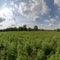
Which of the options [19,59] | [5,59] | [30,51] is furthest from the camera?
[30,51]

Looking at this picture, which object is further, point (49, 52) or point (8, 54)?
point (49, 52)

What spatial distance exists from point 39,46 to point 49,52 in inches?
55.5

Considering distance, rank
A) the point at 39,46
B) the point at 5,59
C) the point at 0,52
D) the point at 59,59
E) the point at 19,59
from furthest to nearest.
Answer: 1. the point at 39,46
2. the point at 0,52
3. the point at 5,59
4. the point at 19,59
5. the point at 59,59

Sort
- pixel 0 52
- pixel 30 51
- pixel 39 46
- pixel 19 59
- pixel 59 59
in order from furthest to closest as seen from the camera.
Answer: pixel 39 46
pixel 30 51
pixel 0 52
pixel 19 59
pixel 59 59

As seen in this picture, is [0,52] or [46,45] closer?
[0,52]

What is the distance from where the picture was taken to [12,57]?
11234 mm

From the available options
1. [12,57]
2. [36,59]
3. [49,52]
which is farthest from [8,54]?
[49,52]

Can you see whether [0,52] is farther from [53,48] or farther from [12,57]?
[53,48]

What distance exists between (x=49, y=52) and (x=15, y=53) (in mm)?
2333

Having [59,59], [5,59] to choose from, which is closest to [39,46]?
[5,59]

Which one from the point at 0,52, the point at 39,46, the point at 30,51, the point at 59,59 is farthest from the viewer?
the point at 39,46

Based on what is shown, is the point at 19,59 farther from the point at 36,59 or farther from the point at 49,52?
the point at 49,52

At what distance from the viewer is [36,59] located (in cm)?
1166

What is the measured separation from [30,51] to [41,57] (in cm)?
182
